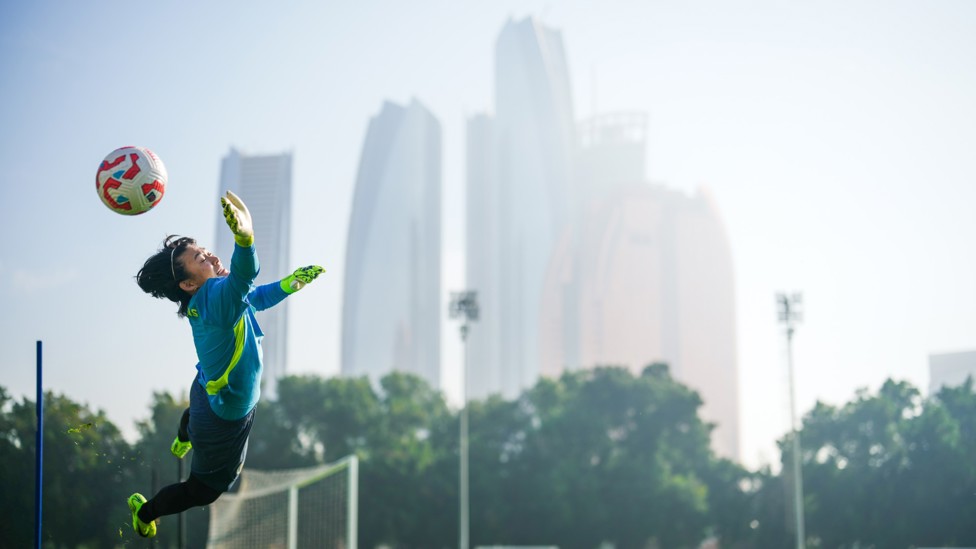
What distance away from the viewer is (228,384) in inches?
245

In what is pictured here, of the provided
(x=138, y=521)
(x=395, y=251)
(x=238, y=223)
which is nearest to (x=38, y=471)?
(x=138, y=521)

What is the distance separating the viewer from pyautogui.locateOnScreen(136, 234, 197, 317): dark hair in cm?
648

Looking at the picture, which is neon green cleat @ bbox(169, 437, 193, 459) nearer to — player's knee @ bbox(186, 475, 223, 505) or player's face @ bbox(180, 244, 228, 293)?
player's knee @ bbox(186, 475, 223, 505)

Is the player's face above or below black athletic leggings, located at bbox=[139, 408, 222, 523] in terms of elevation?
above

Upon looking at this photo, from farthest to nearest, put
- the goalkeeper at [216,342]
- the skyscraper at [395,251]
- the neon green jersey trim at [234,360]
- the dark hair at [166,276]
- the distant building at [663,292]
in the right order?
1. the skyscraper at [395,251]
2. the distant building at [663,292]
3. the dark hair at [166,276]
4. the neon green jersey trim at [234,360]
5. the goalkeeper at [216,342]

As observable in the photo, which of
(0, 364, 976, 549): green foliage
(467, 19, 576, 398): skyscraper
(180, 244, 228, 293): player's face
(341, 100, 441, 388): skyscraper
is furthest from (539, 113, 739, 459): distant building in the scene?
(180, 244, 228, 293): player's face

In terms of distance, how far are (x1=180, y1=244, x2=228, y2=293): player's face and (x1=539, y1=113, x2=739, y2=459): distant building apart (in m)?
130

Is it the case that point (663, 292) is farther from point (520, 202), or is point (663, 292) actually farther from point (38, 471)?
point (38, 471)

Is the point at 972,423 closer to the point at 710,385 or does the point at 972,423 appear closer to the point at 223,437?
the point at 223,437

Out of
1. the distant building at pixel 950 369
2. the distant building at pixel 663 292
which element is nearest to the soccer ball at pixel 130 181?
the distant building at pixel 950 369

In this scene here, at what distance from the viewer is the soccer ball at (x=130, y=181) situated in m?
7.11

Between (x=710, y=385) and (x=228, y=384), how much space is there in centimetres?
14332

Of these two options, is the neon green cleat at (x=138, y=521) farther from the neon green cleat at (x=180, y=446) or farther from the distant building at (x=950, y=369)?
the distant building at (x=950, y=369)

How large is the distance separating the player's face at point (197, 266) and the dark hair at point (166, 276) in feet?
0.10
